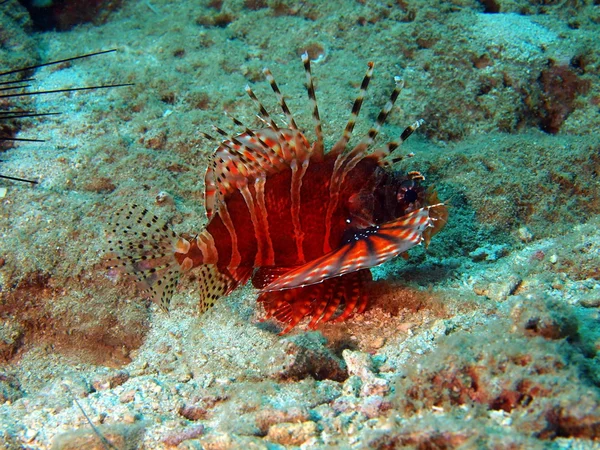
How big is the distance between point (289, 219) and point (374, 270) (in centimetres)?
109

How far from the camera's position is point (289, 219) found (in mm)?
3432

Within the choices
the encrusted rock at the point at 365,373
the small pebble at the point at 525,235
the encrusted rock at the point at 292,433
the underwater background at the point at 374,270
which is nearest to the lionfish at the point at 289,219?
the underwater background at the point at 374,270

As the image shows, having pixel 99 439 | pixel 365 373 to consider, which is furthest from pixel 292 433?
pixel 99 439

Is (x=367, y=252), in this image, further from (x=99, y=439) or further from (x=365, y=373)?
(x=99, y=439)

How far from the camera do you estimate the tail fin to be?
3553 mm

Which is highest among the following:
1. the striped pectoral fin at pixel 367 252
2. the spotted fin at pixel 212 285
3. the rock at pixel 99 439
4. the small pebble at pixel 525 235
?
the striped pectoral fin at pixel 367 252

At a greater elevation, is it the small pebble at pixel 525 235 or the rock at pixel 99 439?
the rock at pixel 99 439

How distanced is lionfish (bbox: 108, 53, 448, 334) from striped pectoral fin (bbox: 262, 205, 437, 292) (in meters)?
0.08

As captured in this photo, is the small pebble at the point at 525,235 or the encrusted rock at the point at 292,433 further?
the small pebble at the point at 525,235

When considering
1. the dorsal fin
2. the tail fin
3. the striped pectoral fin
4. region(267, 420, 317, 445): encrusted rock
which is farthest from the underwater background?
the dorsal fin

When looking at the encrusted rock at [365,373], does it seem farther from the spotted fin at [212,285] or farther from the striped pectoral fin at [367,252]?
the spotted fin at [212,285]

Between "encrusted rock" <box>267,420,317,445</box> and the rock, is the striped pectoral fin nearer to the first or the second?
"encrusted rock" <box>267,420,317,445</box>

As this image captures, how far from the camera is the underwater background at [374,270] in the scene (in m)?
2.20

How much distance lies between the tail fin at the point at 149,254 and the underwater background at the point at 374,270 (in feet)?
0.74
